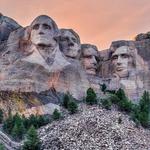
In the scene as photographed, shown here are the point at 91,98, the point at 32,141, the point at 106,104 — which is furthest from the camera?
the point at 91,98

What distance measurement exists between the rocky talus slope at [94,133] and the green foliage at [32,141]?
0.34 m

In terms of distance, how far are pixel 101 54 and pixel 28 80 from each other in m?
4.55

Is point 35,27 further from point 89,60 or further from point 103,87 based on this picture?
point 103,87

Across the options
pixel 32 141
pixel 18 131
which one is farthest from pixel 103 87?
pixel 32 141

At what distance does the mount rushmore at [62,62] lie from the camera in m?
29.7

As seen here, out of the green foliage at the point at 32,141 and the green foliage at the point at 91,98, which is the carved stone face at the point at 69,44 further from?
the green foliage at the point at 32,141

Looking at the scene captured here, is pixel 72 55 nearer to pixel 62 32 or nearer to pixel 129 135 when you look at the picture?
pixel 62 32

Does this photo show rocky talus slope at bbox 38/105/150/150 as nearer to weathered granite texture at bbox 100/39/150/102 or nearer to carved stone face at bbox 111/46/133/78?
weathered granite texture at bbox 100/39/150/102

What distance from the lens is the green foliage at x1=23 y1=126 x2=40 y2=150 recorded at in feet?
83.9

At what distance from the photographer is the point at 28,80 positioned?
29469mm

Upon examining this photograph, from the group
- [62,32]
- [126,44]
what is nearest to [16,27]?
[62,32]

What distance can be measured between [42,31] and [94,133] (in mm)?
4927

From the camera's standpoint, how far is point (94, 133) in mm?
26828

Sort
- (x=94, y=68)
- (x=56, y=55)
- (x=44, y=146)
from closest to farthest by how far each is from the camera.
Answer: (x=44, y=146)
(x=56, y=55)
(x=94, y=68)
